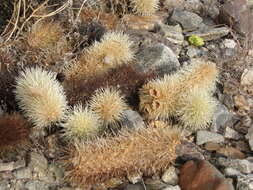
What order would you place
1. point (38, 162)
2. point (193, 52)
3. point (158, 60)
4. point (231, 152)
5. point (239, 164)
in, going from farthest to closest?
point (193, 52) → point (158, 60) → point (231, 152) → point (239, 164) → point (38, 162)

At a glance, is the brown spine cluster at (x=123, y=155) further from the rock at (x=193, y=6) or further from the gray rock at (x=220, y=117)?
the rock at (x=193, y=6)

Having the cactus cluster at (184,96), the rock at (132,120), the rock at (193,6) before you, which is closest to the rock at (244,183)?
the cactus cluster at (184,96)

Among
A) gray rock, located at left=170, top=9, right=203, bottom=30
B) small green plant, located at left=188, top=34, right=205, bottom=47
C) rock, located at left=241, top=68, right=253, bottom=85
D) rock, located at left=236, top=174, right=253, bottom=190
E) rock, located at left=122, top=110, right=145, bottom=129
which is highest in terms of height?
gray rock, located at left=170, top=9, right=203, bottom=30

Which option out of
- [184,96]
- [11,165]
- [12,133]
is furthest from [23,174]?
[184,96]

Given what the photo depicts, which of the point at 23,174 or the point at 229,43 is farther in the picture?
the point at 229,43

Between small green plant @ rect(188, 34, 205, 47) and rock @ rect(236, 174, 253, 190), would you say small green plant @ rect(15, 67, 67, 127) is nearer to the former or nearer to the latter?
rock @ rect(236, 174, 253, 190)

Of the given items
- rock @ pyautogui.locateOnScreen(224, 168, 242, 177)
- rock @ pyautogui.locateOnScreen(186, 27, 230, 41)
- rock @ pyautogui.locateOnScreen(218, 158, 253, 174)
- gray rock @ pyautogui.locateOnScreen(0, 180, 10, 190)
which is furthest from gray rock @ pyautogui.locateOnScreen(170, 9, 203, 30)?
gray rock @ pyautogui.locateOnScreen(0, 180, 10, 190)

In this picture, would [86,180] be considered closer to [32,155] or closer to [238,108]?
[32,155]

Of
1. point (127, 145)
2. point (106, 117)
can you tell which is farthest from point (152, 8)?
point (127, 145)

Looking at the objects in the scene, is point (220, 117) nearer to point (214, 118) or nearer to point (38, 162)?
point (214, 118)
